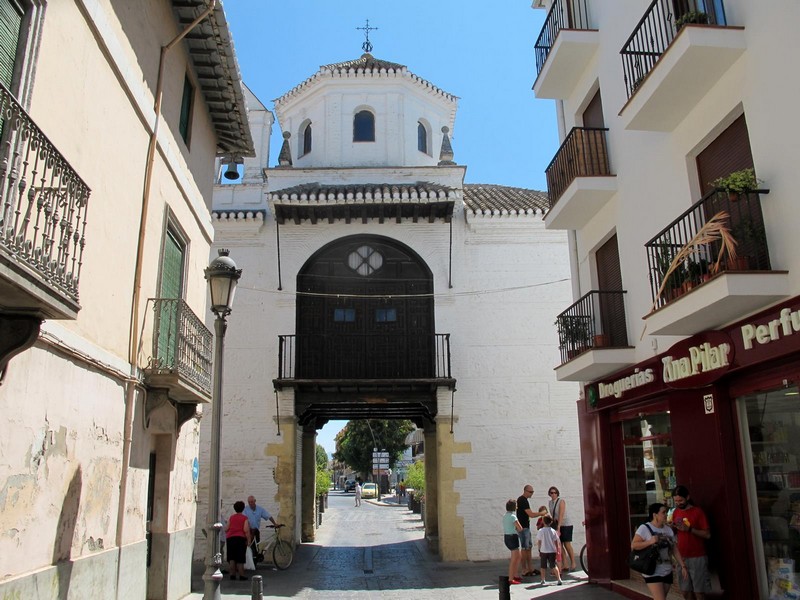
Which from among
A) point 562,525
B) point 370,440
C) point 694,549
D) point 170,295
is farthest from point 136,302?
point 370,440

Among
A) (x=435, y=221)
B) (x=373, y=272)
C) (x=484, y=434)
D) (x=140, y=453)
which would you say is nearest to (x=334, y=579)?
(x=484, y=434)

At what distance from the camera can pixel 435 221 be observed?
17.5 m

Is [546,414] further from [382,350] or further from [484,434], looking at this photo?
[382,350]

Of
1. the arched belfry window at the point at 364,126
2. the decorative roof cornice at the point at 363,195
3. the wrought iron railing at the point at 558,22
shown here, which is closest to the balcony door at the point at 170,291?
the decorative roof cornice at the point at 363,195

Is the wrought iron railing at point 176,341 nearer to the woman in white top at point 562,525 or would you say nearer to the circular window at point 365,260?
the woman in white top at point 562,525

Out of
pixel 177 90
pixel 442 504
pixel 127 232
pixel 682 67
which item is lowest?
pixel 442 504

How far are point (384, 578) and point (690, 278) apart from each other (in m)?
8.90

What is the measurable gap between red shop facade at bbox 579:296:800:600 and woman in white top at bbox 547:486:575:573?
3.12 meters

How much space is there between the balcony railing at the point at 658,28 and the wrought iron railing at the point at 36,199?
6.56 meters

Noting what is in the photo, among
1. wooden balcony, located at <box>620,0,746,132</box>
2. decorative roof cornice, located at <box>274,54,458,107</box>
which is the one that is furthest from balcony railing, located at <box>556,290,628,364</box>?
decorative roof cornice, located at <box>274,54,458,107</box>

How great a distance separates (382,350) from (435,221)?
3584 millimetres

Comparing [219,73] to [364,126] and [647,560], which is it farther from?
[364,126]

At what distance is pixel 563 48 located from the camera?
11.4m

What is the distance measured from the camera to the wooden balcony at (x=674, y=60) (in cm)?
731
